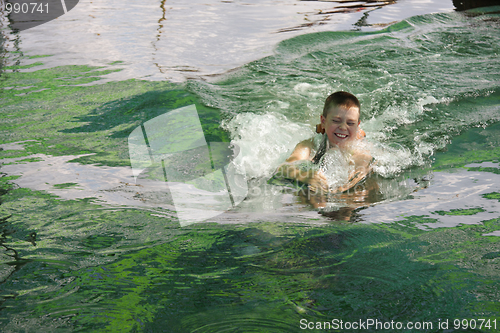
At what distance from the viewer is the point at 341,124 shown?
3.58 meters

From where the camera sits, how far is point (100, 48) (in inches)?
274

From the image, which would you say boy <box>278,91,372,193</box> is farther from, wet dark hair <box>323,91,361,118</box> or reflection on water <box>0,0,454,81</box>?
reflection on water <box>0,0,454,81</box>

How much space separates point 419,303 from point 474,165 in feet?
6.41

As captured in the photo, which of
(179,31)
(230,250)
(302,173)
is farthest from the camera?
(179,31)

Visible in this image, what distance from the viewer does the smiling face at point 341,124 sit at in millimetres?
3572

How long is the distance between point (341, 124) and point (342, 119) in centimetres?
4

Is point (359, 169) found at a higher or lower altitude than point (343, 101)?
lower

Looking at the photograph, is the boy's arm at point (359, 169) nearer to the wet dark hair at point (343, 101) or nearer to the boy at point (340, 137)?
the boy at point (340, 137)

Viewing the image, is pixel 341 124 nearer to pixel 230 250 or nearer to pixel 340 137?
pixel 340 137

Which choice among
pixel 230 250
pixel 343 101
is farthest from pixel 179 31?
pixel 230 250

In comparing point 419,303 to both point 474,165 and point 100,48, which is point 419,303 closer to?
point 474,165

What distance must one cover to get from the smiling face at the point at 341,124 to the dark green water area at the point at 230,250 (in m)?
0.45

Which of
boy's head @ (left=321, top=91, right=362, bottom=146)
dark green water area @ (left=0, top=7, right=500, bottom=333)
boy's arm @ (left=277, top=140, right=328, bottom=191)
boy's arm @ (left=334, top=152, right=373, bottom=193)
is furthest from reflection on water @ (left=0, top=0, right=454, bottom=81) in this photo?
boy's arm @ (left=334, top=152, right=373, bottom=193)

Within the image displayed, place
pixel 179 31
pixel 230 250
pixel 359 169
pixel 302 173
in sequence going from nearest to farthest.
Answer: pixel 230 250, pixel 302 173, pixel 359 169, pixel 179 31
